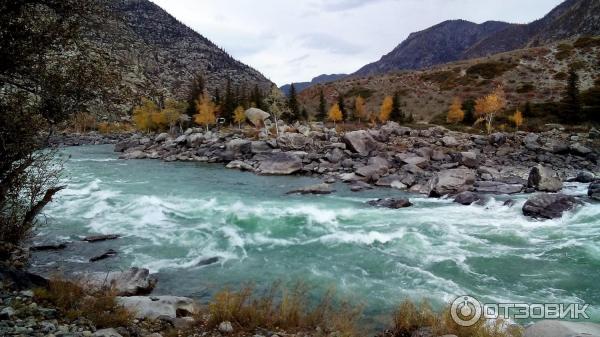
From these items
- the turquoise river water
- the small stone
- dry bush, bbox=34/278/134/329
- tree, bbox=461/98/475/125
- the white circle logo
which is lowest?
the turquoise river water

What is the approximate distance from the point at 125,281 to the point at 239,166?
3011 cm

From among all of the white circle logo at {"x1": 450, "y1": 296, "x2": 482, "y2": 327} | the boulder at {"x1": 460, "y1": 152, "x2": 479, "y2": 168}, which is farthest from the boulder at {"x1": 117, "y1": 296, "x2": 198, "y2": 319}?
the boulder at {"x1": 460, "y1": 152, "x2": 479, "y2": 168}

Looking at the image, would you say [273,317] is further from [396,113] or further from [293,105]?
[293,105]

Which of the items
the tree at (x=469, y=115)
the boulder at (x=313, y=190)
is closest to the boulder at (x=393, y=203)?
the boulder at (x=313, y=190)

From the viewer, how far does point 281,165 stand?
3897 cm

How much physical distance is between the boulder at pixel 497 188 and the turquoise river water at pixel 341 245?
200cm

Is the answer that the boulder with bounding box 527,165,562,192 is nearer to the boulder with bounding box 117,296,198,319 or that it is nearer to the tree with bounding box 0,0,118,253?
the boulder with bounding box 117,296,198,319

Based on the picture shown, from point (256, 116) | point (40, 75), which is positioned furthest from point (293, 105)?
point (40, 75)

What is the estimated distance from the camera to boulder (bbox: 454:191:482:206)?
78.2 ft

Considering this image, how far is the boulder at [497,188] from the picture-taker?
87.7ft

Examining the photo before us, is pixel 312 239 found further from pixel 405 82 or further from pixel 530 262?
pixel 405 82

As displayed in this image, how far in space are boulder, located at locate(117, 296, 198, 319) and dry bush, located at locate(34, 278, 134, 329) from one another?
372 mm

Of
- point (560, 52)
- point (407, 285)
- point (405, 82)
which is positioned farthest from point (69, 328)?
point (560, 52)

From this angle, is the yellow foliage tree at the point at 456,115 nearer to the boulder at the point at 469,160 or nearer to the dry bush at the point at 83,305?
the boulder at the point at 469,160
